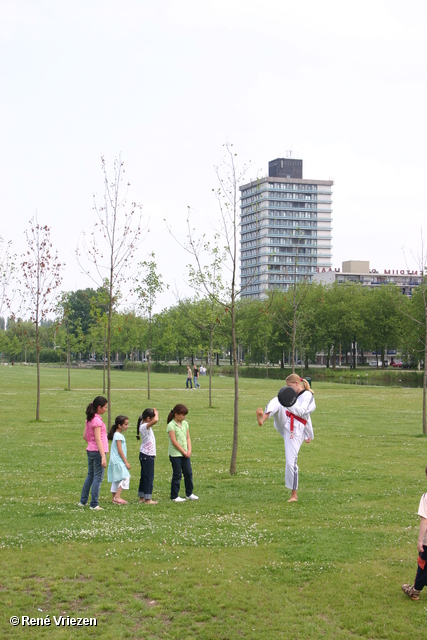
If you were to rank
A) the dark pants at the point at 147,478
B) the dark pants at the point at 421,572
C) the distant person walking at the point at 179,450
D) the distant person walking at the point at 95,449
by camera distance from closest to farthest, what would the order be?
the dark pants at the point at 421,572
the distant person walking at the point at 95,449
the distant person walking at the point at 179,450
the dark pants at the point at 147,478

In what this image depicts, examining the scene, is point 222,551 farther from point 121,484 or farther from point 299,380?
point 299,380

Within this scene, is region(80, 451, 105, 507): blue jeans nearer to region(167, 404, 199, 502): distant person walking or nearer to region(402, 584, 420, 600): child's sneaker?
region(167, 404, 199, 502): distant person walking

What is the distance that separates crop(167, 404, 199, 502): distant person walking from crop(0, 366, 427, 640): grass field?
0.38 metres

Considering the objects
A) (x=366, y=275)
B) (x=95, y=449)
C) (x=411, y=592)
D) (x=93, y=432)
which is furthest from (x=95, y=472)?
(x=366, y=275)

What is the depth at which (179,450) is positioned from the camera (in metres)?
11.2

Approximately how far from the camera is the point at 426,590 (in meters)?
7.38

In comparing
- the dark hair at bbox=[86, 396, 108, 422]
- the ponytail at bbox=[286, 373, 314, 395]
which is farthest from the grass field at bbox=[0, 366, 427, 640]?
the ponytail at bbox=[286, 373, 314, 395]

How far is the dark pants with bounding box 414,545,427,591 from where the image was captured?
6.73 meters

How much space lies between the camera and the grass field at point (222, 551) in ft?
21.0

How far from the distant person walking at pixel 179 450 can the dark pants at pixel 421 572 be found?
5.14m

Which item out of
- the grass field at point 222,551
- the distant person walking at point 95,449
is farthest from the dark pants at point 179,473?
the distant person walking at point 95,449

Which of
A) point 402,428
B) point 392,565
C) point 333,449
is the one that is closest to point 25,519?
point 392,565

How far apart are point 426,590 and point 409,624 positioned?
3.94ft

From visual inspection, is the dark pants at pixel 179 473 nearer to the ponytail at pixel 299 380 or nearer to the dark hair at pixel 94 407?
the dark hair at pixel 94 407
